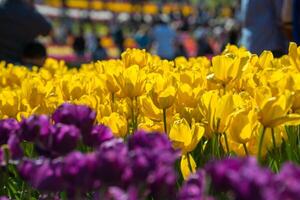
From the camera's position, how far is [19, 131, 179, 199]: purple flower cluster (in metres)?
0.97

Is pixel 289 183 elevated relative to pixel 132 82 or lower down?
lower down

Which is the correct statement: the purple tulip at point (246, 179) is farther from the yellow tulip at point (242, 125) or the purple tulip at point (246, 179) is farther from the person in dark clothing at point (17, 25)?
the person in dark clothing at point (17, 25)

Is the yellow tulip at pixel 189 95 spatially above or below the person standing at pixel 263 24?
below

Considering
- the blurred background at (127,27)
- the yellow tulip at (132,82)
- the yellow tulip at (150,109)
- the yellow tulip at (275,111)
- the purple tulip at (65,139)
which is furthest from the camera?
the blurred background at (127,27)

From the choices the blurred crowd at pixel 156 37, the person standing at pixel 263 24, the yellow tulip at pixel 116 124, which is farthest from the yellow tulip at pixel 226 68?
the blurred crowd at pixel 156 37

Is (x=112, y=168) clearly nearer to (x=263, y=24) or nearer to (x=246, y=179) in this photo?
(x=246, y=179)

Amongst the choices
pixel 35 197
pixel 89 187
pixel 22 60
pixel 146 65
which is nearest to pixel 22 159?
pixel 89 187

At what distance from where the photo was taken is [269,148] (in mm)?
1596

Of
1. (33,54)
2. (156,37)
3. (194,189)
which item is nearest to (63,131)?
(194,189)

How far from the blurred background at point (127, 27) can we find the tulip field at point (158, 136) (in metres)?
2.97

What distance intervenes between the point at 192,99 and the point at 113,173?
0.88 metres

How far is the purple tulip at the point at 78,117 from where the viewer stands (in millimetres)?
1243

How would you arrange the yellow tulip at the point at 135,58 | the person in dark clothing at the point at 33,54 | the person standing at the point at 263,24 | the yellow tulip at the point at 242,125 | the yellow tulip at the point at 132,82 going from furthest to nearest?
1. the person in dark clothing at the point at 33,54
2. the person standing at the point at 263,24
3. the yellow tulip at the point at 135,58
4. the yellow tulip at the point at 132,82
5. the yellow tulip at the point at 242,125

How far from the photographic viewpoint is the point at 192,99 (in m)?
1.83
